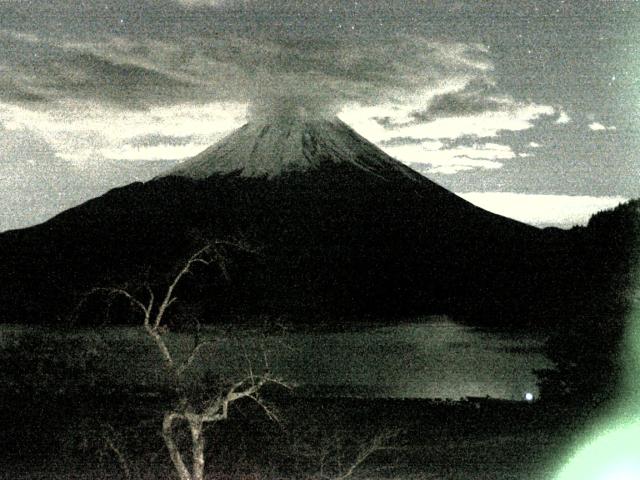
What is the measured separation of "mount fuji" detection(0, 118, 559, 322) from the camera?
298 ft

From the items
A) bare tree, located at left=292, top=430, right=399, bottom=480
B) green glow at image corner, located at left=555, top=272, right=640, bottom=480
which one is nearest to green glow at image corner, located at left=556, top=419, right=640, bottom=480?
green glow at image corner, located at left=555, top=272, right=640, bottom=480

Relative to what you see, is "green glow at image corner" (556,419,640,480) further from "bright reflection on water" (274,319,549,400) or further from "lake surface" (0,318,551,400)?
"bright reflection on water" (274,319,549,400)

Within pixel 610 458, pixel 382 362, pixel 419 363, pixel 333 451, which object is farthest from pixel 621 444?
pixel 382 362

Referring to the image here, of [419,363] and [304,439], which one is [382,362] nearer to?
[419,363]

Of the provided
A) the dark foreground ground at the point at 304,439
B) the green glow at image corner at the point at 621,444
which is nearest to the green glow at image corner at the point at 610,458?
the green glow at image corner at the point at 621,444

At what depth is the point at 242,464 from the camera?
15.8m

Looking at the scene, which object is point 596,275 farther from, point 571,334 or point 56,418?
A: point 56,418

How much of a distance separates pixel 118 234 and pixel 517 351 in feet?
209

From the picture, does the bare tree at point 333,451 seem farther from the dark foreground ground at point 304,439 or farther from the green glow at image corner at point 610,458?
the green glow at image corner at point 610,458

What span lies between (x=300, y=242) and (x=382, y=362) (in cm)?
6671

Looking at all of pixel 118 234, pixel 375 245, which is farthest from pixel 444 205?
pixel 118 234

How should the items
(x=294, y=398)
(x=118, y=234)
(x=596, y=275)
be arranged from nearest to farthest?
(x=596, y=275)
(x=294, y=398)
(x=118, y=234)

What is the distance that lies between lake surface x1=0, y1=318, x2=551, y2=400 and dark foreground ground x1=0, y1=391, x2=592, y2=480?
2.02m

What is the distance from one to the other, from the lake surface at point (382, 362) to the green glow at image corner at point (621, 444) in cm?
738
